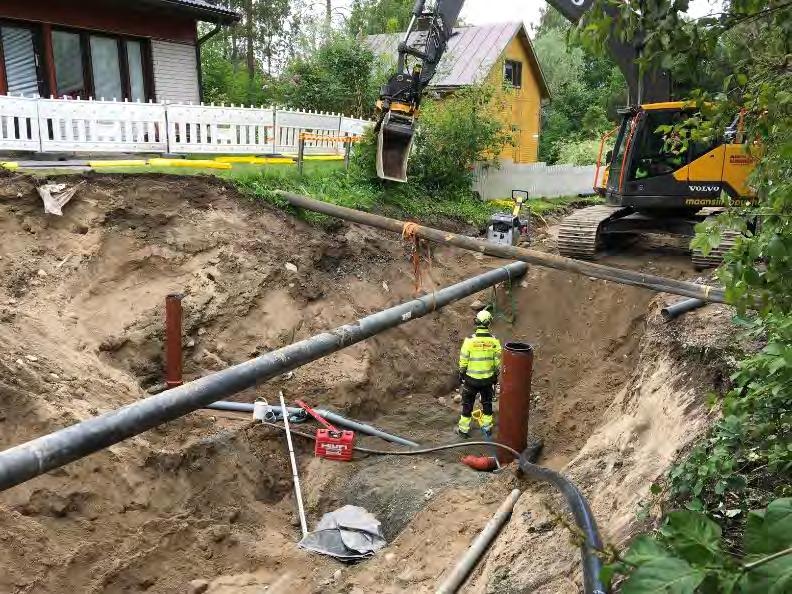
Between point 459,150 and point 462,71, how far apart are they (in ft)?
38.5

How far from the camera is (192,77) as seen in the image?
1669 centimetres

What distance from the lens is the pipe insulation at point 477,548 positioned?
443cm

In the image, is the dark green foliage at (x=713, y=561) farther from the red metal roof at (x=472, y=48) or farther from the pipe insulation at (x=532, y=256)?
the red metal roof at (x=472, y=48)

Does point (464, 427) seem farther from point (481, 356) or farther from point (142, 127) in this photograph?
point (142, 127)

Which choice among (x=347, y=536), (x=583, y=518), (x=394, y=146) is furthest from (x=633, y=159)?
(x=583, y=518)

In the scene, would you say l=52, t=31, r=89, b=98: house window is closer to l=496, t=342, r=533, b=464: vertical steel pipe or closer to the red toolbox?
the red toolbox

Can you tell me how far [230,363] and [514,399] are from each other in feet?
12.4

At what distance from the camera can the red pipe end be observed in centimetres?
698

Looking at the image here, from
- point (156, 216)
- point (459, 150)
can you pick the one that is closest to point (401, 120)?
point (459, 150)

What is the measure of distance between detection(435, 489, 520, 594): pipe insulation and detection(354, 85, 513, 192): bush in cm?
1027

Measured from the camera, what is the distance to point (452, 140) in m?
15.4

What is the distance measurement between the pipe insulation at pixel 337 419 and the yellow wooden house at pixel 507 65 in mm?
18183

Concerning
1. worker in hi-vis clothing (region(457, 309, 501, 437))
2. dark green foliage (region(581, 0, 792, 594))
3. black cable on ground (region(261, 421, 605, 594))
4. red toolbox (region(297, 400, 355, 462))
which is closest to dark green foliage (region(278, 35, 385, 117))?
worker in hi-vis clothing (region(457, 309, 501, 437))

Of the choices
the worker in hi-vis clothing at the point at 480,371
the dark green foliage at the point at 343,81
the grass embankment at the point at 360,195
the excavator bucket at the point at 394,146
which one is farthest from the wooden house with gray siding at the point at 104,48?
the worker in hi-vis clothing at the point at 480,371
